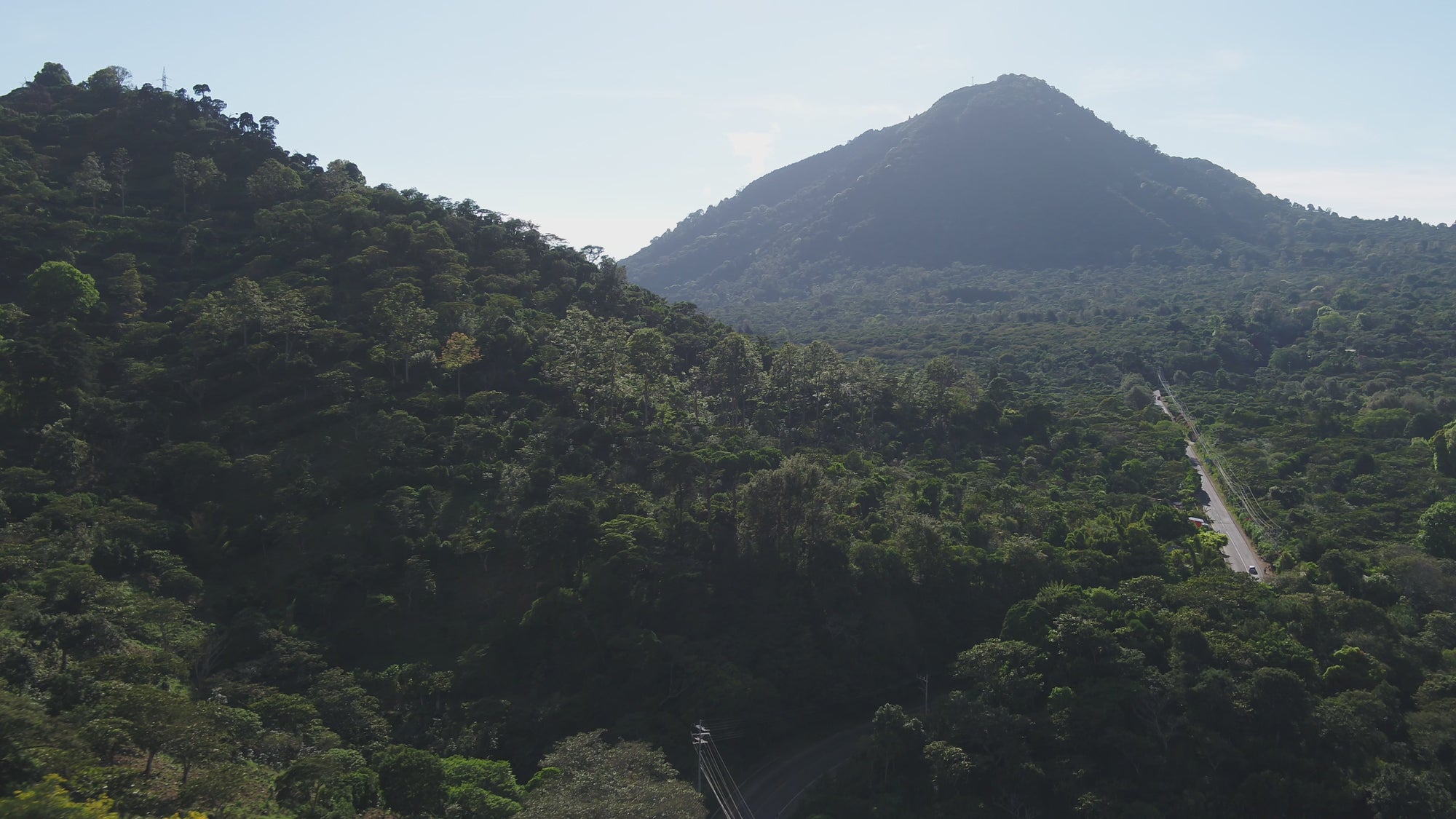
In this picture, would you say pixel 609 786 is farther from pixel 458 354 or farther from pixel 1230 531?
pixel 1230 531

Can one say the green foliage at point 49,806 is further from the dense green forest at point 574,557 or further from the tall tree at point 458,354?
the tall tree at point 458,354

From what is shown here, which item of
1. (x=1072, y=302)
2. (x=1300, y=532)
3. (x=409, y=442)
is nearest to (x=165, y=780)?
(x=409, y=442)

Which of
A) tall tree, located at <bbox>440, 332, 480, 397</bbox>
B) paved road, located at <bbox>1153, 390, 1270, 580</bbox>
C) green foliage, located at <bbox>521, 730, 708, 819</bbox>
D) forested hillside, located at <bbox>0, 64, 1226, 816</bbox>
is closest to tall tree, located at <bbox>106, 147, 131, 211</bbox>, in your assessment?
forested hillside, located at <bbox>0, 64, 1226, 816</bbox>

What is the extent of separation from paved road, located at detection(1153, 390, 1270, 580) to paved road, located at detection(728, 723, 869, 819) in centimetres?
2083

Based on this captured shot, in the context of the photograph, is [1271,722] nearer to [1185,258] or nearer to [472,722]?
[472,722]

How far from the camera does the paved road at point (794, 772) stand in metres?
28.6

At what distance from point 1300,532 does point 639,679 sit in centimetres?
3465

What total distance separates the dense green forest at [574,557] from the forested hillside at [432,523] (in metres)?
0.17

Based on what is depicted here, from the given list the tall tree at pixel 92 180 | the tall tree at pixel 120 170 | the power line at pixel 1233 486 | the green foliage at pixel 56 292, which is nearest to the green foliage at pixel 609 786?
the green foliage at pixel 56 292

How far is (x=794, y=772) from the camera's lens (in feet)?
99.9

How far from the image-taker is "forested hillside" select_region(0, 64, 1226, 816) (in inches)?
955

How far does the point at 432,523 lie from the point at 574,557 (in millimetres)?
7022

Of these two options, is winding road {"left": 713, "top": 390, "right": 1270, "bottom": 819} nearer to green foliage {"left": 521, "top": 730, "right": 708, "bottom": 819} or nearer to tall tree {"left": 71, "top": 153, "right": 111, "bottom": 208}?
green foliage {"left": 521, "top": 730, "right": 708, "bottom": 819}

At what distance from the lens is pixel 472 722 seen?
29.5 meters
